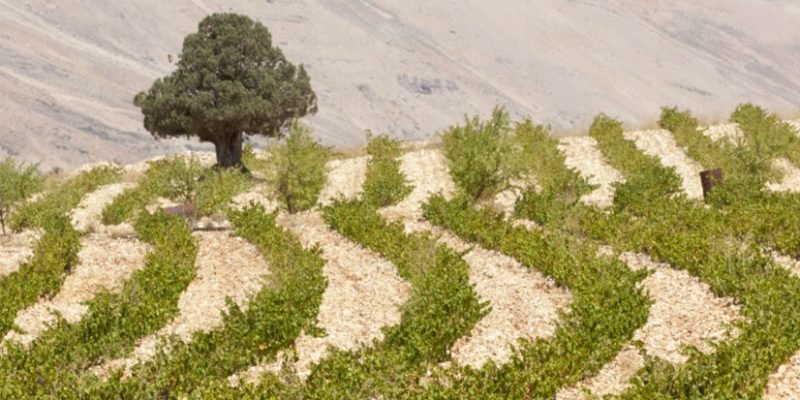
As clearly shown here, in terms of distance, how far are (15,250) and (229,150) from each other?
1806cm

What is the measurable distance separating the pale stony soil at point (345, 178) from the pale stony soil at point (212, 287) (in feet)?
35.5

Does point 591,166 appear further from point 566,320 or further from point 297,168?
point 566,320

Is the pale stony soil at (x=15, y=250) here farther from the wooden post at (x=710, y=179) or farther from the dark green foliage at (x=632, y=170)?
the wooden post at (x=710, y=179)

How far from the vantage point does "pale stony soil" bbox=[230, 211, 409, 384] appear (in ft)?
51.0

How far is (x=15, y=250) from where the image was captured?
2562 cm

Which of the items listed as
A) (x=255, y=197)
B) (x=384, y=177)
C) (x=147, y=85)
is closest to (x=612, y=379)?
(x=384, y=177)

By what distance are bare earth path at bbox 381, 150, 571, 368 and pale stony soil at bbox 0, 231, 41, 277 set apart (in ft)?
36.4

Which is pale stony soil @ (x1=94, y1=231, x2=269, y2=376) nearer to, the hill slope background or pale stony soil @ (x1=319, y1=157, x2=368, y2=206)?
pale stony soil @ (x1=319, y1=157, x2=368, y2=206)

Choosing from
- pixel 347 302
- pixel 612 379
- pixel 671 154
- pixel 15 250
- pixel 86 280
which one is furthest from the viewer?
pixel 671 154

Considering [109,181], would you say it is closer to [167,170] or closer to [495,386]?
[167,170]

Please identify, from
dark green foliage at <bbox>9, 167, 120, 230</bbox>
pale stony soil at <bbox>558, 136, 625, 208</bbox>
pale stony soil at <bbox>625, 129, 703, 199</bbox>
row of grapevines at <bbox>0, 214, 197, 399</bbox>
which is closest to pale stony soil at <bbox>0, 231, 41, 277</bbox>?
dark green foliage at <bbox>9, 167, 120, 230</bbox>

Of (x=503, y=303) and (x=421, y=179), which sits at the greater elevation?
A: (x=503, y=303)

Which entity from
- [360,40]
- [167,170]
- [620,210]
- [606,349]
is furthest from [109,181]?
[360,40]

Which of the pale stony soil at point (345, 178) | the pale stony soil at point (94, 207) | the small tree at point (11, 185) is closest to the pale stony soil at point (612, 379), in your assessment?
the pale stony soil at point (94, 207)
